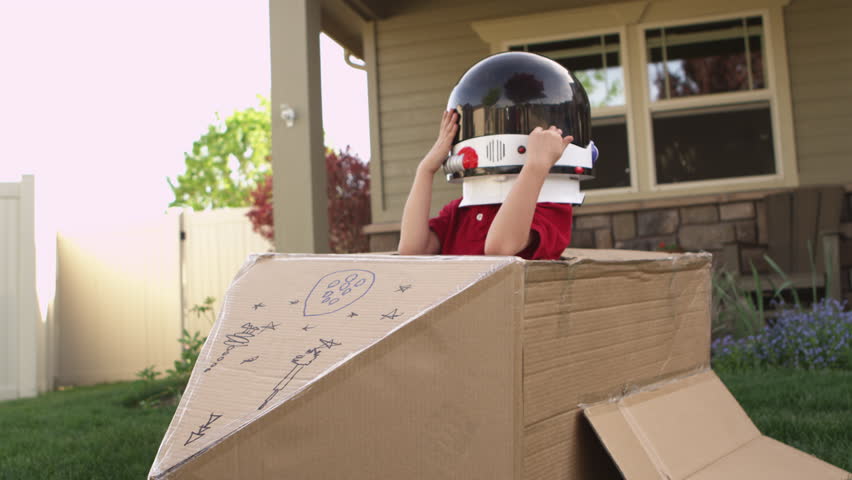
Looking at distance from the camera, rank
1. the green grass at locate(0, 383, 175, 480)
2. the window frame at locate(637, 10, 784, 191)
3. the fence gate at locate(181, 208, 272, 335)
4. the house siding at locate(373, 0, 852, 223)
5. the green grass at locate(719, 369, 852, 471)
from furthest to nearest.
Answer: the fence gate at locate(181, 208, 272, 335) → the house siding at locate(373, 0, 852, 223) → the window frame at locate(637, 10, 784, 191) → the green grass at locate(0, 383, 175, 480) → the green grass at locate(719, 369, 852, 471)

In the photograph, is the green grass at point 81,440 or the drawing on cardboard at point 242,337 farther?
the green grass at point 81,440

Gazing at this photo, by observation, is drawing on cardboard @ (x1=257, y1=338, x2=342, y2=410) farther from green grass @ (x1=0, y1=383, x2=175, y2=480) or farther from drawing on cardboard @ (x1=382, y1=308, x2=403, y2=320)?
green grass @ (x1=0, y1=383, x2=175, y2=480)

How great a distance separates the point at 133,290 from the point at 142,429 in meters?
5.09

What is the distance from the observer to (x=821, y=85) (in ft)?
17.8

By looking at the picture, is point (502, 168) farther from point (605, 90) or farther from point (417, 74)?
point (417, 74)

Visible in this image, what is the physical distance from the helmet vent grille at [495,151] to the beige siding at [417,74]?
14.9 feet

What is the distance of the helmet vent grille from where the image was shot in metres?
1.49

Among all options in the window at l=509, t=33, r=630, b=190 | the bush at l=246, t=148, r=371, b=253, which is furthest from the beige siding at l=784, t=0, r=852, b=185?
the bush at l=246, t=148, r=371, b=253

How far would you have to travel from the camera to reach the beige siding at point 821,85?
17.6 feet

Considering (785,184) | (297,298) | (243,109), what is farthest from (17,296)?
(243,109)

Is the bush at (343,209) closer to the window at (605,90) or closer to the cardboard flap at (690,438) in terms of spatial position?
the window at (605,90)

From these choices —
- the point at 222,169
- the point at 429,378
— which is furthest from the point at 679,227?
the point at 222,169

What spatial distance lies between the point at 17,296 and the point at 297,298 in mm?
5755

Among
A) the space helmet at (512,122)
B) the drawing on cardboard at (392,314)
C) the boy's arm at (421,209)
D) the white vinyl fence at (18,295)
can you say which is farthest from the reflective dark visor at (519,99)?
the white vinyl fence at (18,295)
